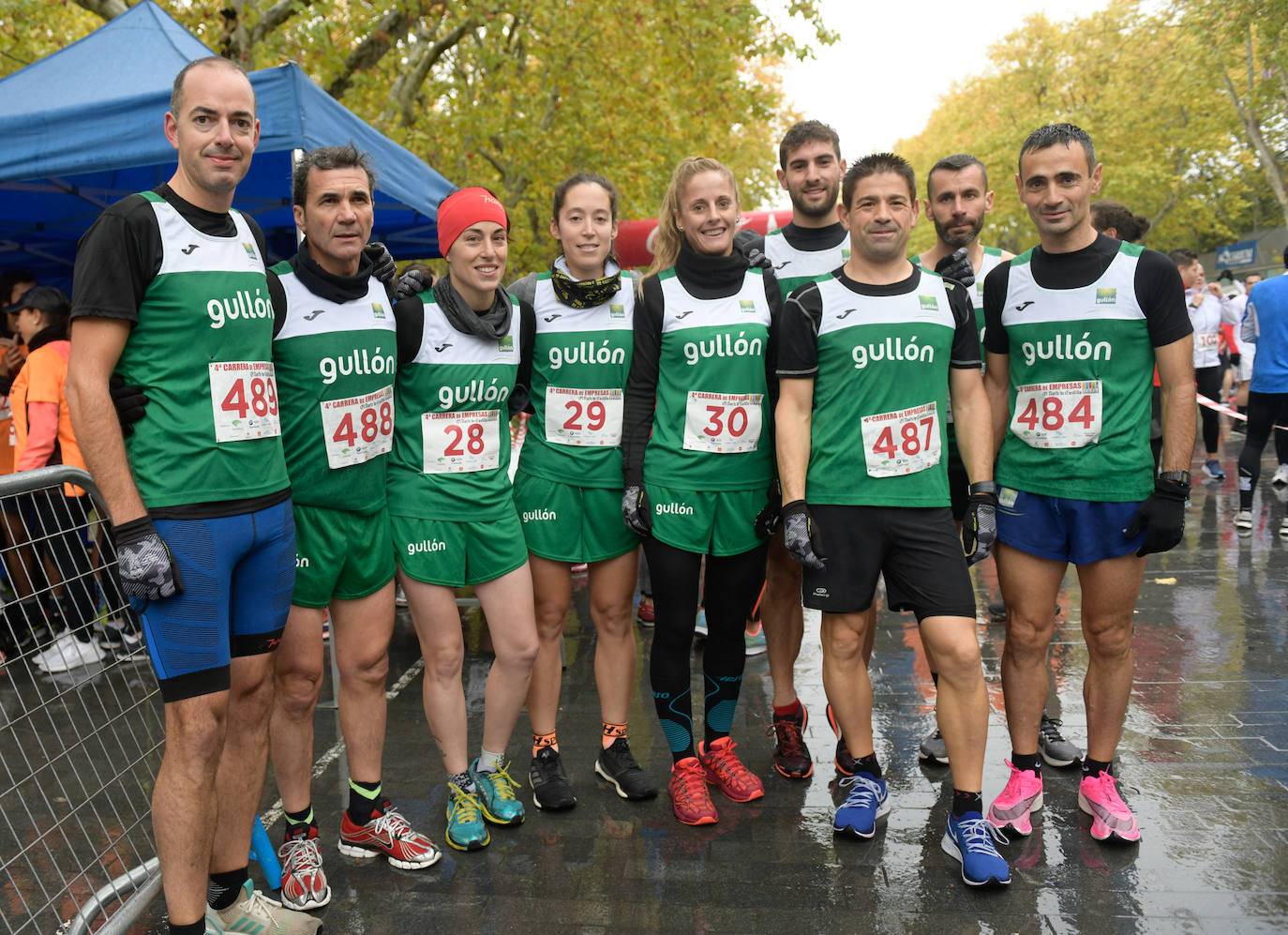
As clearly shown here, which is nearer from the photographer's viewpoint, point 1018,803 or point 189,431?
point 189,431

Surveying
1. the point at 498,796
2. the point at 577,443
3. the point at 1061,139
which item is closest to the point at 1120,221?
the point at 1061,139

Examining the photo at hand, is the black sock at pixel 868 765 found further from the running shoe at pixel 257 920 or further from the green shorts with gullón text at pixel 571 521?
the running shoe at pixel 257 920

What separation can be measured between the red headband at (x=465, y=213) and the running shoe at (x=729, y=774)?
216cm

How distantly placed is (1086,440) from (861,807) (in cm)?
148

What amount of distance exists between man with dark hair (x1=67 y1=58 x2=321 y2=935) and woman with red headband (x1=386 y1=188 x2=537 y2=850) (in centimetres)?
72

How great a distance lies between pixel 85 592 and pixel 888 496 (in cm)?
243

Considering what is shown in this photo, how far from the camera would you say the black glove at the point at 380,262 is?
11.4 feet

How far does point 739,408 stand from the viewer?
3.69m

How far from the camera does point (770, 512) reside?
3748 millimetres

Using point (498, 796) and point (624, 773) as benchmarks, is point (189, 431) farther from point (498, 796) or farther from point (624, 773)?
point (624, 773)

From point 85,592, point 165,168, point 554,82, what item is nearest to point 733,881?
point 85,592

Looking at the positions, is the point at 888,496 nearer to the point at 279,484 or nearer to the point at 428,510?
the point at 428,510

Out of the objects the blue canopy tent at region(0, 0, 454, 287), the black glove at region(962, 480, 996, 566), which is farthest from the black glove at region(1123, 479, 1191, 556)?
the blue canopy tent at region(0, 0, 454, 287)

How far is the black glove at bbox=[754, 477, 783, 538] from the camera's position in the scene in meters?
3.75
